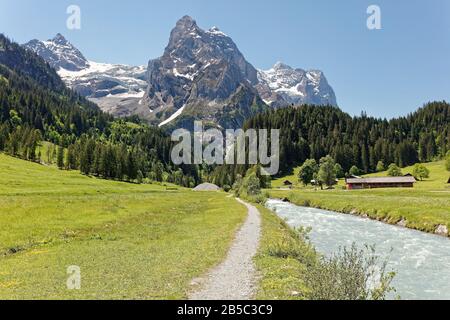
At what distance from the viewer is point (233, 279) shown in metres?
20.5

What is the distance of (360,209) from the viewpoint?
74000 mm

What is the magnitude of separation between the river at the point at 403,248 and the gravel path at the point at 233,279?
8148 mm

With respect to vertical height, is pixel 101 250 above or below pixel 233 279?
below

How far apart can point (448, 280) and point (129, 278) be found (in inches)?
895

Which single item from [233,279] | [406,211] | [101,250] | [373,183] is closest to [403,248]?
[406,211]

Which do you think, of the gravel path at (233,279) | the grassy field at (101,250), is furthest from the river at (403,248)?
the grassy field at (101,250)

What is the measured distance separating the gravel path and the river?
26.7ft

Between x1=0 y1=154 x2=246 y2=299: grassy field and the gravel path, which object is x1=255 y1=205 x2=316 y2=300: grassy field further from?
x1=0 y1=154 x2=246 y2=299: grassy field

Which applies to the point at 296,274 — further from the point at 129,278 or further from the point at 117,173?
the point at 117,173

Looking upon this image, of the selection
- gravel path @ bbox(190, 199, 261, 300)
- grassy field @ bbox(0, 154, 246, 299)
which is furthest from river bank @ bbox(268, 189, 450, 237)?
gravel path @ bbox(190, 199, 261, 300)

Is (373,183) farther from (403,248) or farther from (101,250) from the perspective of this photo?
(101,250)

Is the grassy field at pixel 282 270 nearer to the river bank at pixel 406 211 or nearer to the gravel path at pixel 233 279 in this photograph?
the gravel path at pixel 233 279

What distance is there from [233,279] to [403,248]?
2589 cm

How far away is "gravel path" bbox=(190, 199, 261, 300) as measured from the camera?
57.2 ft
